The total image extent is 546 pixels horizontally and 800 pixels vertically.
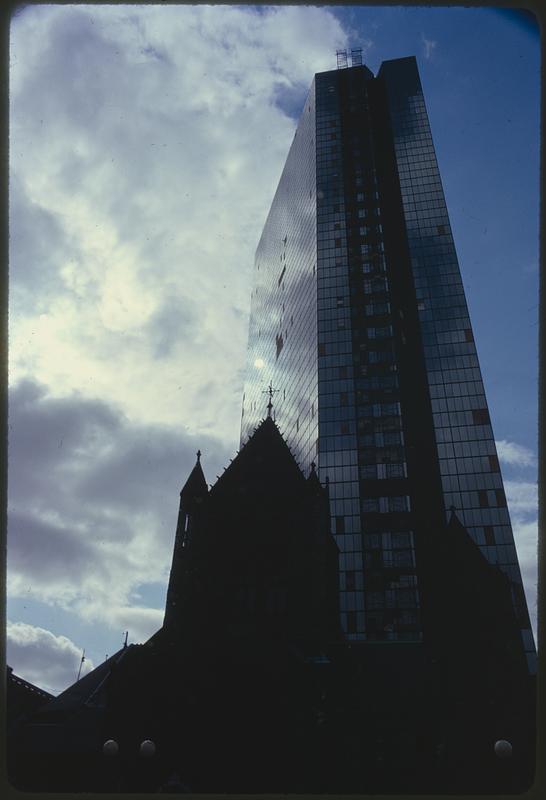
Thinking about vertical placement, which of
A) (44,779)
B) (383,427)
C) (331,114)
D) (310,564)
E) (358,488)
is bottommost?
(44,779)

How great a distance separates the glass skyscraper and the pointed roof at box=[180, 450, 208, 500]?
36.8 meters

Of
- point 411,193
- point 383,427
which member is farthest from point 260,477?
point 411,193

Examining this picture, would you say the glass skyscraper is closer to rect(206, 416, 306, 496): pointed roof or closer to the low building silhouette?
the low building silhouette

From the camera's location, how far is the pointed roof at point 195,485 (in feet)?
120

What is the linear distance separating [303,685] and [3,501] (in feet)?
79.6

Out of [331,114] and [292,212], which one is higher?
[331,114]

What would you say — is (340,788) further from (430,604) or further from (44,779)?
(430,604)

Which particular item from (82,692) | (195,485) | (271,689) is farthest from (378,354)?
(271,689)

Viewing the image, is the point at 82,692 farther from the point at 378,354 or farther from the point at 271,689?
the point at 378,354

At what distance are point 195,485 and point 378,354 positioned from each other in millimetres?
49014

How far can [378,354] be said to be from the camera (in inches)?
3172

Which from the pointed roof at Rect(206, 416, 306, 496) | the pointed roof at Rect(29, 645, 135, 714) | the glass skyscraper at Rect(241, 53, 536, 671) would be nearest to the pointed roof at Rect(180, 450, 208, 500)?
the pointed roof at Rect(206, 416, 306, 496)

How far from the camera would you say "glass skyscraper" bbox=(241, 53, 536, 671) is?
231 feet

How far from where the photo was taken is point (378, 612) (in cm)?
6625
